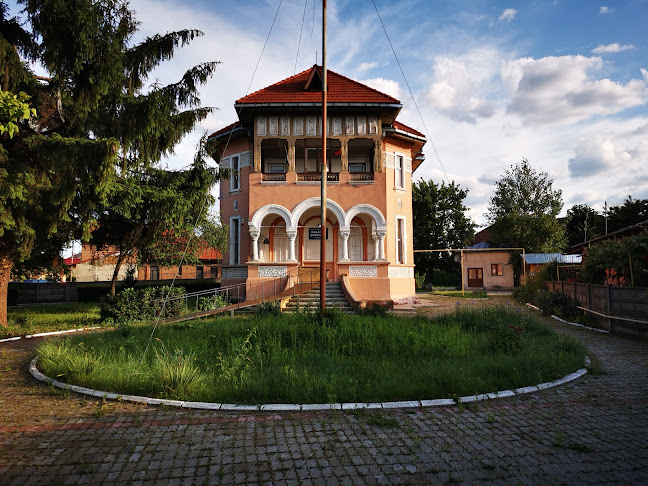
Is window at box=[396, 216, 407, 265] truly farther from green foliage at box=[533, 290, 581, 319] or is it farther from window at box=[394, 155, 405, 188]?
green foliage at box=[533, 290, 581, 319]

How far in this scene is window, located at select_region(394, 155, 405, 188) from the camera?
21.6 metres

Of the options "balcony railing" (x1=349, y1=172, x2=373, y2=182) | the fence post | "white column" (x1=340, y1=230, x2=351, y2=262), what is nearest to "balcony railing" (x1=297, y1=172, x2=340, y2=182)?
"balcony railing" (x1=349, y1=172, x2=373, y2=182)

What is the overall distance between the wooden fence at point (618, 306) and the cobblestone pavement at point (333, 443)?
19.3ft

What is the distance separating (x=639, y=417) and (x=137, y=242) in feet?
53.6

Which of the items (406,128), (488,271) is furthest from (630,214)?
(406,128)

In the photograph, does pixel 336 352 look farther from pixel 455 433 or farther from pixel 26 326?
pixel 26 326

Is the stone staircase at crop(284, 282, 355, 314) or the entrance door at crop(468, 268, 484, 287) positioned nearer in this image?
the stone staircase at crop(284, 282, 355, 314)

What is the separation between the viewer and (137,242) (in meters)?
16.2

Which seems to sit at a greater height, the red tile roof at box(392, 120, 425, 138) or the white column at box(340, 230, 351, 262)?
the red tile roof at box(392, 120, 425, 138)

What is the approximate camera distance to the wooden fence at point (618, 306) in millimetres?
10544

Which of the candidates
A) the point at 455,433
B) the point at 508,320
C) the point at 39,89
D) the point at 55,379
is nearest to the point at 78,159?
the point at 39,89

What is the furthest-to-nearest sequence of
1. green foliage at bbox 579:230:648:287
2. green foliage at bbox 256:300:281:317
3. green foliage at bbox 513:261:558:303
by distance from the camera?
green foliage at bbox 513:261:558:303
green foliage at bbox 256:300:281:317
green foliage at bbox 579:230:648:287

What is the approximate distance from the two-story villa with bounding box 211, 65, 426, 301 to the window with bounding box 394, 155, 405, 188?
0.19 ft

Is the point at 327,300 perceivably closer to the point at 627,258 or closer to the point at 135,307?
the point at 135,307
